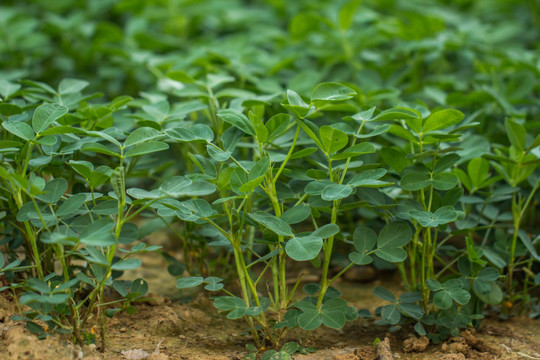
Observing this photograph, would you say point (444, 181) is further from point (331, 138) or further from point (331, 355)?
point (331, 355)

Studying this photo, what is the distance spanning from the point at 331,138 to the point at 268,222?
233 mm

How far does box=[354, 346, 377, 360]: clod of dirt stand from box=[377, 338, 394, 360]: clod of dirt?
0.06 ft

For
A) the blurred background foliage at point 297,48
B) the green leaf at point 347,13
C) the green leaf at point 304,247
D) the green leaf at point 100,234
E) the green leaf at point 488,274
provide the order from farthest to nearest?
the green leaf at point 347,13
the blurred background foliage at point 297,48
the green leaf at point 488,274
the green leaf at point 304,247
the green leaf at point 100,234

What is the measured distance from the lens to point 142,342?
1286 millimetres

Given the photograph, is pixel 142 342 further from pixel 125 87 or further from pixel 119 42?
pixel 119 42

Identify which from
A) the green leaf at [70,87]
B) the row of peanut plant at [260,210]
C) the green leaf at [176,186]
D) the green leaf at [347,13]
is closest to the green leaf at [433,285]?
the row of peanut plant at [260,210]

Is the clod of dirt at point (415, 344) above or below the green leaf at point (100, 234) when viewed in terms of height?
below

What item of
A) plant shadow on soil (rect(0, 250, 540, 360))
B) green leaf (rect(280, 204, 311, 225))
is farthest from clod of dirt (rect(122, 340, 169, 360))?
green leaf (rect(280, 204, 311, 225))

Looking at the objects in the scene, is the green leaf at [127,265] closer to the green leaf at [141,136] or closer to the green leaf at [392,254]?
the green leaf at [141,136]

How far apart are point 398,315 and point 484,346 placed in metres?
0.23

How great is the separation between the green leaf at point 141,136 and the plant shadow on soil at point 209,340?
1.44ft

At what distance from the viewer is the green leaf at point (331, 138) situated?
120 centimetres

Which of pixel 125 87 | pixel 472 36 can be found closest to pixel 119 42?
pixel 125 87

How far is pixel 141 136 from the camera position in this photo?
1214 millimetres
